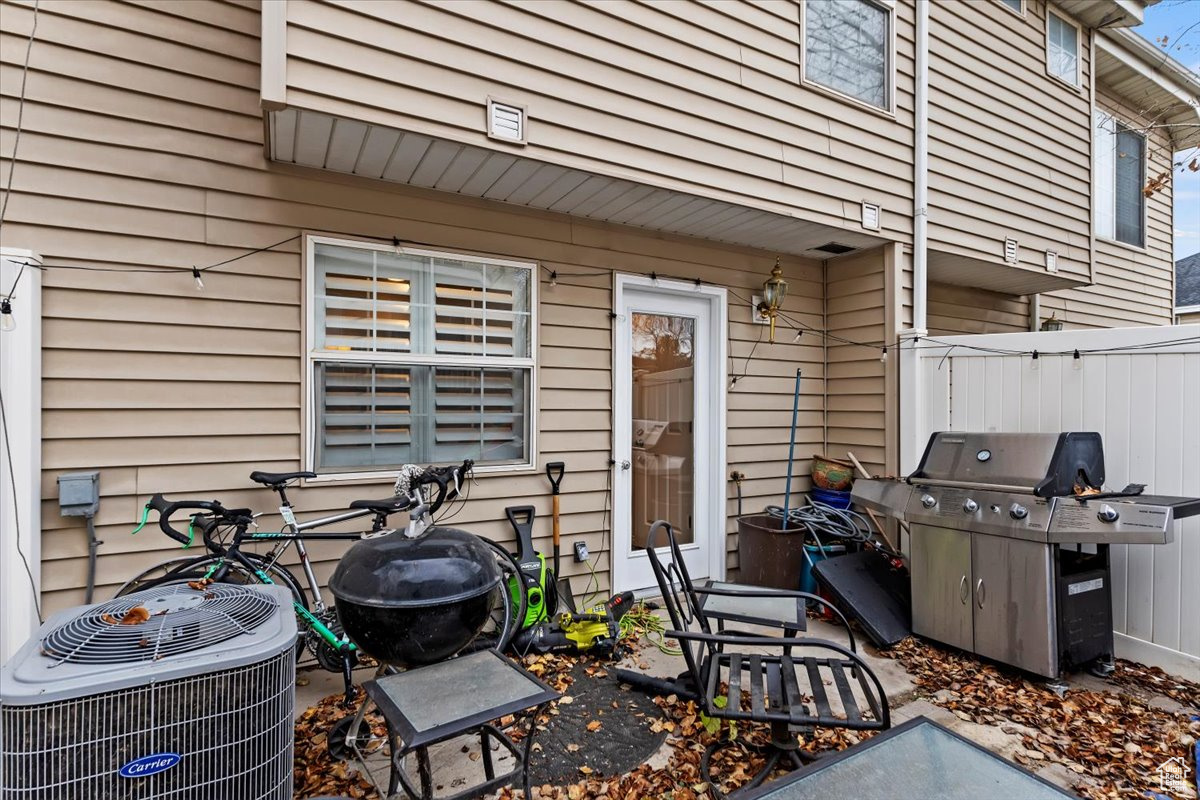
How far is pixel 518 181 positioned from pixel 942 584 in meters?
3.34

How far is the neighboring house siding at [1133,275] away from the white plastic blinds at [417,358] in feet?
20.7

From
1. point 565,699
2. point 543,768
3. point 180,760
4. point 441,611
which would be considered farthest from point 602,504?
point 180,760

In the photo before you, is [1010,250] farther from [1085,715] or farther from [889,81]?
[1085,715]

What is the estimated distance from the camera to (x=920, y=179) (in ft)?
14.9

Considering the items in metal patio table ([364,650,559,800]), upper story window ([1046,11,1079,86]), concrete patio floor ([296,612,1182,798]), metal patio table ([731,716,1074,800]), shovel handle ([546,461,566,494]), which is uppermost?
upper story window ([1046,11,1079,86])

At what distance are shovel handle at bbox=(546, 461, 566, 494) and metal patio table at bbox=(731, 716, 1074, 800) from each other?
7.87ft

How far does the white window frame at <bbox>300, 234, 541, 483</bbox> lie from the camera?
317cm

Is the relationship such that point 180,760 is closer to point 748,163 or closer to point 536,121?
point 536,121

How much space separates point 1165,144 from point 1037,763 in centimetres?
910

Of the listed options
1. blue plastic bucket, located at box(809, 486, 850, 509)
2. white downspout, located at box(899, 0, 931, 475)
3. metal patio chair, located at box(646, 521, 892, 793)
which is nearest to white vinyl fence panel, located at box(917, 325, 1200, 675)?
white downspout, located at box(899, 0, 931, 475)

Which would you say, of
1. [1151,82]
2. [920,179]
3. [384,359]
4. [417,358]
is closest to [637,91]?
[417,358]

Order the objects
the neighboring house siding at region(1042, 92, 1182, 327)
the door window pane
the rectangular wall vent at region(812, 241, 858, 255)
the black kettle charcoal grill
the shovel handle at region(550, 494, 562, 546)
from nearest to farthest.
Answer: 1. the black kettle charcoal grill
2. the shovel handle at region(550, 494, 562, 546)
3. the door window pane
4. the rectangular wall vent at region(812, 241, 858, 255)
5. the neighboring house siding at region(1042, 92, 1182, 327)

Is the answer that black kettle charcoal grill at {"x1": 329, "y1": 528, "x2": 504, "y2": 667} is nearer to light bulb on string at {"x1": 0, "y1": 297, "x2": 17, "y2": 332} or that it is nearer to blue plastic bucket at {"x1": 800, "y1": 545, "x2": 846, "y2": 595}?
light bulb on string at {"x1": 0, "y1": 297, "x2": 17, "y2": 332}

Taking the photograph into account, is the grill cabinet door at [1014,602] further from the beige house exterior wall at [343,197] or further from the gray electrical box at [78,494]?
the gray electrical box at [78,494]
